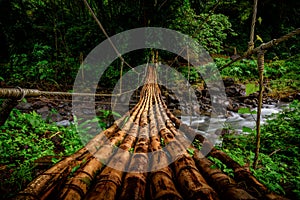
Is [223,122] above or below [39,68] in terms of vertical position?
below

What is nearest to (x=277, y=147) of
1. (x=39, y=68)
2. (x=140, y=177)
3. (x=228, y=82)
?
(x=140, y=177)

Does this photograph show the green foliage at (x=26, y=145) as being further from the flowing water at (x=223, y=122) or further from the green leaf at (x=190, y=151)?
the flowing water at (x=223, y=122)

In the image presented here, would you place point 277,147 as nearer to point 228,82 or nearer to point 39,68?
point 228,82

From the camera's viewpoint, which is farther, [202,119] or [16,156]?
[202,119]

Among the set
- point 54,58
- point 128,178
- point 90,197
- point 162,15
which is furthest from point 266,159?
point 54,58

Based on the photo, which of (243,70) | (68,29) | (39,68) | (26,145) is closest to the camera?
(26,145)

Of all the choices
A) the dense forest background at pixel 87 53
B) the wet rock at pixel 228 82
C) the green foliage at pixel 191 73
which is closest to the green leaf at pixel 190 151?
the dense forest background at pixel 87 53

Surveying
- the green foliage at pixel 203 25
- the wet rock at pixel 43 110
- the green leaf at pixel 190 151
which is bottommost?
the green leaf at pixel 190 151

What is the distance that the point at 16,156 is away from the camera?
1554 millimetres

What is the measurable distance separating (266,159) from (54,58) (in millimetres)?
7441

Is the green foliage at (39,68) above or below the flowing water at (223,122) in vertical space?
above

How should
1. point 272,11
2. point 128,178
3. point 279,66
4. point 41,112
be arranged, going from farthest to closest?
point 272,11 → point 279,66 → point 41,112 → point 128,178

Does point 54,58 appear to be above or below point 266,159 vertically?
above

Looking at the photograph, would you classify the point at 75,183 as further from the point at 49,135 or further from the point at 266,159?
the point at 49,135
